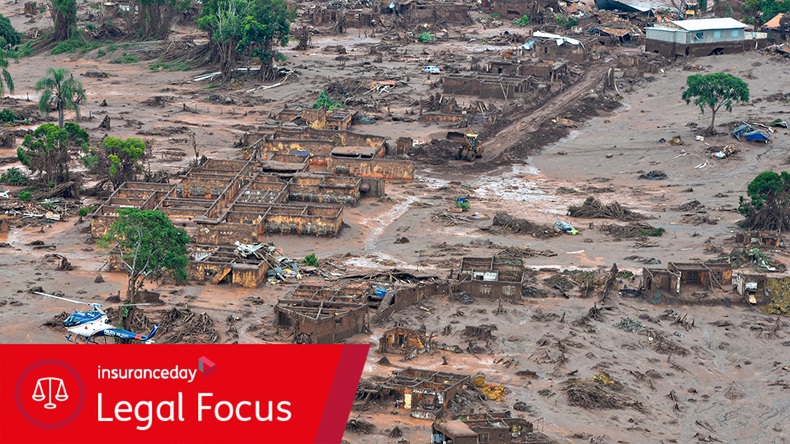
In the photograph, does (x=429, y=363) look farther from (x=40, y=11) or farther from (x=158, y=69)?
(x=40, y=11)

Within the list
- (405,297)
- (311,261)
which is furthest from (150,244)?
(405,297)

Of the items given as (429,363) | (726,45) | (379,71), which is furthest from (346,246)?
(726,45)

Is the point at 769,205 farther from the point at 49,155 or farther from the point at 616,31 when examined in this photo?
the point at 616,31

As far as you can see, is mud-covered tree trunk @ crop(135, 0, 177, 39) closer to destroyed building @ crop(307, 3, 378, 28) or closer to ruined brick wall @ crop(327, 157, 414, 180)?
destroyed building @ crop(307, 3, 378, 28)

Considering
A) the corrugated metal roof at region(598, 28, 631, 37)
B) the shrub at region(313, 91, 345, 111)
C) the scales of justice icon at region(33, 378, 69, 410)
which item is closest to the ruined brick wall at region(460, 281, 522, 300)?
the scales of justice icon at region(33, 378, 69, 410)

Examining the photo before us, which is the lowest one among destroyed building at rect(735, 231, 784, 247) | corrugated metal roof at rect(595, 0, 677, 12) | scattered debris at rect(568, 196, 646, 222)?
scattered debris at rect(568, 196, 646, 222)

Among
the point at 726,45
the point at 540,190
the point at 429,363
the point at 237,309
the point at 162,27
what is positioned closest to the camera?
the point at 429,363
